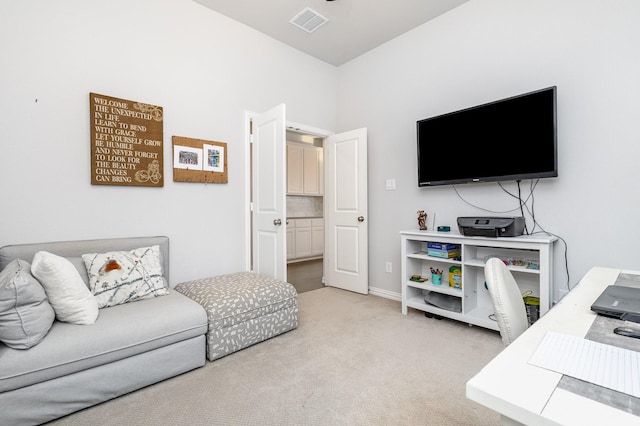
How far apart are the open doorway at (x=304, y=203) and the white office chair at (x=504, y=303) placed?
434 centimetres

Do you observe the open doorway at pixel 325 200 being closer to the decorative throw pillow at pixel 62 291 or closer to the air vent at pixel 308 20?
the air vent at pixel 308 20

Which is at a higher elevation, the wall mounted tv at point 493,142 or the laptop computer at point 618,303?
the wall mounted tv at point 493,142

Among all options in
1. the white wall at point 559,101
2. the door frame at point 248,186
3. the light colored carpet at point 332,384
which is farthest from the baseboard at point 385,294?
the door frame at point 248,186

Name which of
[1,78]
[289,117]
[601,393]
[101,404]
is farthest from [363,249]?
[1,78]

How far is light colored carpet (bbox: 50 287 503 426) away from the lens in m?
1.52

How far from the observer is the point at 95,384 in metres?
1.60

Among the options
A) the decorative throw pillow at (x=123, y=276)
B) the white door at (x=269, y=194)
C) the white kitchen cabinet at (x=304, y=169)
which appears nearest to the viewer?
the decorative throw pillow at (x=123, y=276)

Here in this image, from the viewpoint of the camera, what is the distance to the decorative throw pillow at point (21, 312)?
56.2 inches

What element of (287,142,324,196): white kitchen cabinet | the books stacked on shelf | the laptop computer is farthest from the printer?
(287,142,324,196): white kitchen cabinet

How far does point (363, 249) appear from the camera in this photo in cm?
370

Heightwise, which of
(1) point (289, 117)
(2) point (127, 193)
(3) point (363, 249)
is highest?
(1) point (289, 117)

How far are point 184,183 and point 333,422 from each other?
2.33 metres

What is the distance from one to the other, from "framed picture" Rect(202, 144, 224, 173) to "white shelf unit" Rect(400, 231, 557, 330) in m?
2.01

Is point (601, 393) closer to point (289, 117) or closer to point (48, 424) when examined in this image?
point (48, 424)
